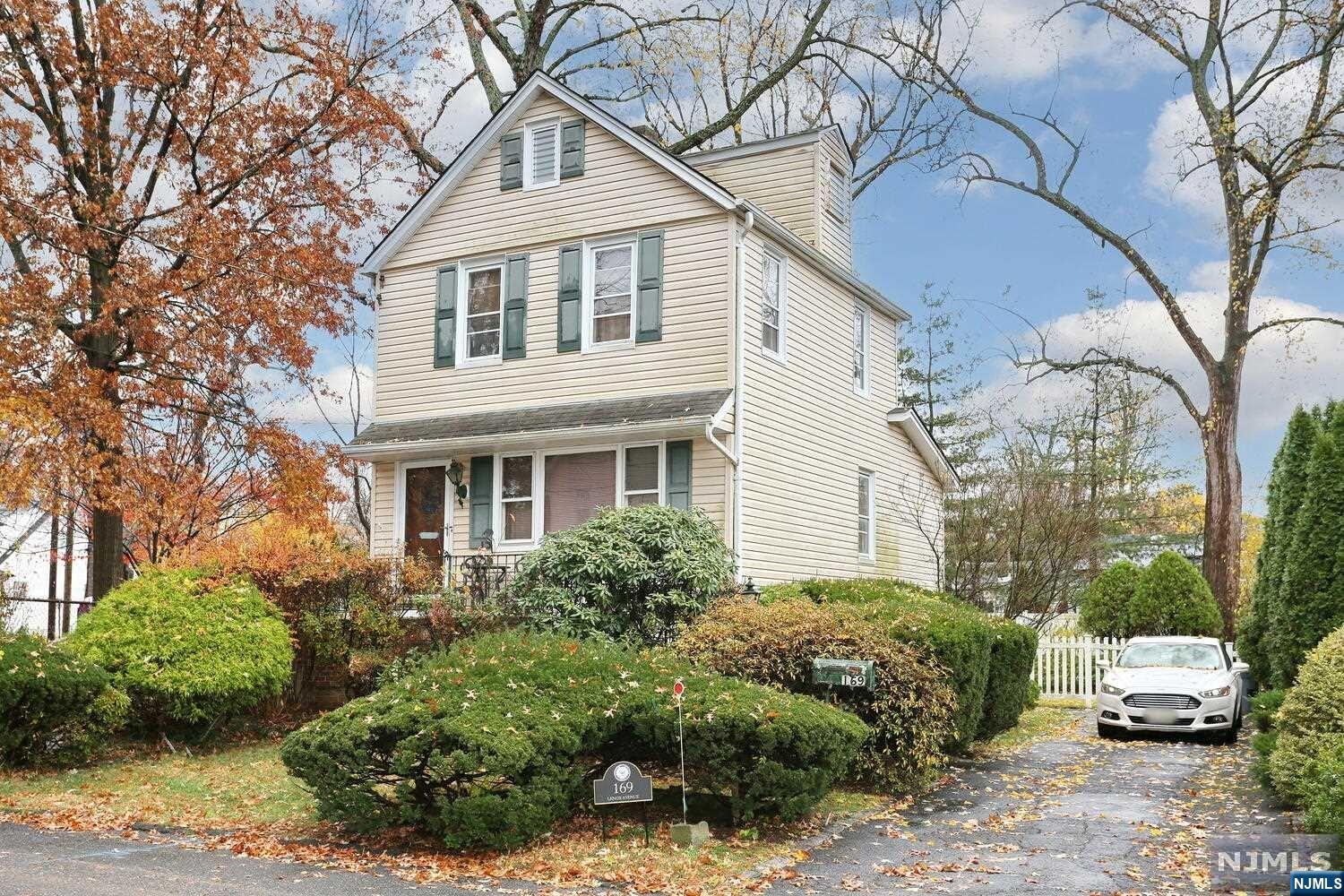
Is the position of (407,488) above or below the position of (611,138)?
below

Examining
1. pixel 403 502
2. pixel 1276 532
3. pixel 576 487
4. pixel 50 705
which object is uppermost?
pixel 576 487

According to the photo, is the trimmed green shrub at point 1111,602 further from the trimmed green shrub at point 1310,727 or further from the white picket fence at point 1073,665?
the trimmed green shrub at point 1310,727

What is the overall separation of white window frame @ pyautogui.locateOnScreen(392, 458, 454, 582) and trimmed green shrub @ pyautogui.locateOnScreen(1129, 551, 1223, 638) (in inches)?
529

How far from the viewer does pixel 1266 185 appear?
25.4 m

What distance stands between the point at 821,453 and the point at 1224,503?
11.0 meters

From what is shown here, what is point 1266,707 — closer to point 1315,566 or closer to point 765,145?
point 1315,566

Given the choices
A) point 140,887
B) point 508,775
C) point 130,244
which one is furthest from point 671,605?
point 130,244

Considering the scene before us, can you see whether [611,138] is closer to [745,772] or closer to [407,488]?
[407,488]

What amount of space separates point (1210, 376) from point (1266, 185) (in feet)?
14.2

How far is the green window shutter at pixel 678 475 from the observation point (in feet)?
56.7

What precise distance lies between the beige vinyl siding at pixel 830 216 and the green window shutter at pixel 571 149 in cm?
452

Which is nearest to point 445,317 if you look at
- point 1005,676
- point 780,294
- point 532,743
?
point 780,294

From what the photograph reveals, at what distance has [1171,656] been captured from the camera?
16.9 meters

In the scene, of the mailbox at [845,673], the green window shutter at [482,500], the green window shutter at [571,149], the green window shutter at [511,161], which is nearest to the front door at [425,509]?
the green window shutter at [482,500]
